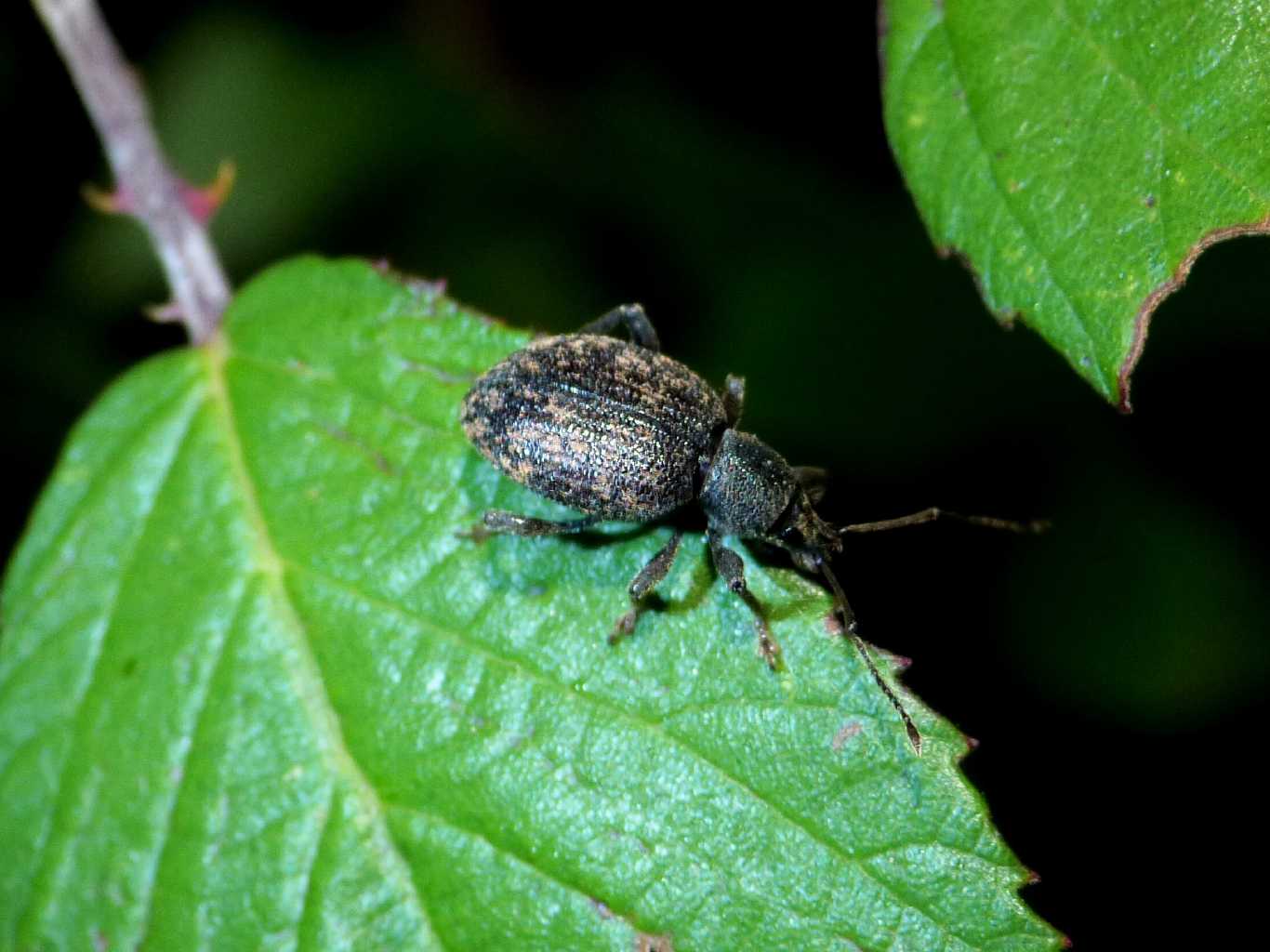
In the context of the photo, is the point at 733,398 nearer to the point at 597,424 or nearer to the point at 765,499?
the point at 765,499

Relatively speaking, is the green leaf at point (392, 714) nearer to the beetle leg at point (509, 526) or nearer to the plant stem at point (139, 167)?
the beetle leg at point (509, 526)

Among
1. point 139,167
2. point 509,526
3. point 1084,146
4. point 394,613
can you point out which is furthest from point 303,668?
point 1084,146

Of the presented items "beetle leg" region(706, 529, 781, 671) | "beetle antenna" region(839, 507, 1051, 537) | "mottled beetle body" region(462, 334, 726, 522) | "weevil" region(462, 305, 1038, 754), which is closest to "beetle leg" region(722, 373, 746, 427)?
"weevil" region(462, 305, 1038, 754)

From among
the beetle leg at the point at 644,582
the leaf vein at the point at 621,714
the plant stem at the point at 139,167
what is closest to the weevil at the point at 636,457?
the beetle leg at the point at 644,582

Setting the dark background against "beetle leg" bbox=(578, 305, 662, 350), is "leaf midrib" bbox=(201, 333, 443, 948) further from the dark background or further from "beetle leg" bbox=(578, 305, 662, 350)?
the dark background

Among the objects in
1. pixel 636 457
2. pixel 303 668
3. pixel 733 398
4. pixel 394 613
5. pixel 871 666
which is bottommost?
pixel 871 666

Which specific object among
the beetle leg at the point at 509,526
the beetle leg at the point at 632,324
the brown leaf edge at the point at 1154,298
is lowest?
the beetle leg at the point at 509,526
